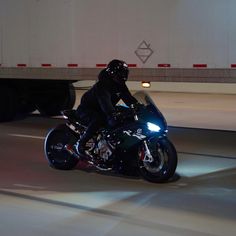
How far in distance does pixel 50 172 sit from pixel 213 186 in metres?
2.40

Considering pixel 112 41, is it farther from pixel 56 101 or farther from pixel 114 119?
pixel 56 101

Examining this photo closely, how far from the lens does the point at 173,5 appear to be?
10.2m

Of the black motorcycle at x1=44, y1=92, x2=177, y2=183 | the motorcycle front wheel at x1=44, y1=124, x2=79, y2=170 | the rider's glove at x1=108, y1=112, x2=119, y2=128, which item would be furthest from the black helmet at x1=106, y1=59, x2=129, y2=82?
the motorcycle front wheel at x1=44, y1=124, x2=79, y2=170

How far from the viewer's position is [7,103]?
44.9ft

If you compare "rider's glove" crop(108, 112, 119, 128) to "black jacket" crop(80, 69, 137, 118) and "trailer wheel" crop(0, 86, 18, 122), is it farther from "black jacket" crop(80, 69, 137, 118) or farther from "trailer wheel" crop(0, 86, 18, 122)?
"trailer wheel" crop(0, 86, 18, 122)

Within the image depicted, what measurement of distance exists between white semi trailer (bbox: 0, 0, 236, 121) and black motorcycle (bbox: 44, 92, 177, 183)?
265cm

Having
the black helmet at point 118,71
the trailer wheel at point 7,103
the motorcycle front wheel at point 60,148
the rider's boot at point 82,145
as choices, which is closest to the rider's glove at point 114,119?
the rider's boot at point 82,145

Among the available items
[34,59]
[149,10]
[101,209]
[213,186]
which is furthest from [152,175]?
[34,59]

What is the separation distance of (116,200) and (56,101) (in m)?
8.64

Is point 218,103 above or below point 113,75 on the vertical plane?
below

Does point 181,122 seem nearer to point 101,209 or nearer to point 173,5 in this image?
point 173,5

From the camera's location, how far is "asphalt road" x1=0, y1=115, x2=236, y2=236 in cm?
555

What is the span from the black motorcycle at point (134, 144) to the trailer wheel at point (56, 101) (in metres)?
6.75

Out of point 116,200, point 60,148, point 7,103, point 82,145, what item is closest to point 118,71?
point 82,145
